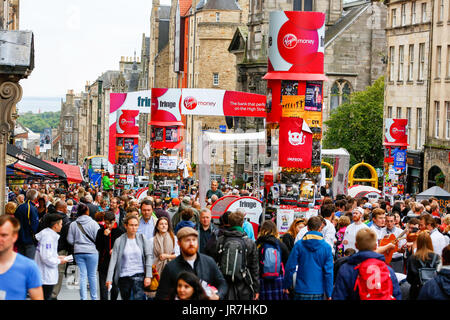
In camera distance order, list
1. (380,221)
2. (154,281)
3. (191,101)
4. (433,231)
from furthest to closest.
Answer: (191,101) < (380,221) < (433,231) < (154,281)

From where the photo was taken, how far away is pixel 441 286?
8.37 m

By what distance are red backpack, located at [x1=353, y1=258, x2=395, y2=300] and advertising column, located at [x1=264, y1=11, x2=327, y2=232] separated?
30.9ft

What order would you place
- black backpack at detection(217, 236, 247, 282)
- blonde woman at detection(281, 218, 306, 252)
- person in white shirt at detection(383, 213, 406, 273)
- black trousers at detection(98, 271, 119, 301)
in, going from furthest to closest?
1. person in white shirt at detection(383, 213, 406, 273)
2. blonde woman at detection(281, 218, 306, 252)
3. black trousers at detection(98, 271, 119, 301)
4. black backpack at detection(217, 236, 247, 282)

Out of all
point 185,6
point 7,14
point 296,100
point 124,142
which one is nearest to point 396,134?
point 124,142

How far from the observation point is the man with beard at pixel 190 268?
27.4 feet

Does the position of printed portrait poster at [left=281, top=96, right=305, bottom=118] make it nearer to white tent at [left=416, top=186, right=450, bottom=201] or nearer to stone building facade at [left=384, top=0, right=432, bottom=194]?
white tent at [left=416, top=186, right=450, bottom=201]

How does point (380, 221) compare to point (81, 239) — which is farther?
point (380, 221)

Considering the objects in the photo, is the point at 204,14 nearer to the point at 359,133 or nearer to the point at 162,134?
the point at 359,133

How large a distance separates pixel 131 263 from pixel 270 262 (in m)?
1.56

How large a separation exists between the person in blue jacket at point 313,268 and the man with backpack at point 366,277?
1409mm

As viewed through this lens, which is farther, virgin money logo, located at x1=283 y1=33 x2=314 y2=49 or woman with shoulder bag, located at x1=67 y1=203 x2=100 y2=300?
virgin money logo, located at x1=283 y1=33 x2=314 y2=49

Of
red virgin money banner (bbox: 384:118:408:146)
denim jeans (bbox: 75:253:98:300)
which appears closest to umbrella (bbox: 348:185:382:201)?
red virgin money banner (bbox: 384:118:408:146)

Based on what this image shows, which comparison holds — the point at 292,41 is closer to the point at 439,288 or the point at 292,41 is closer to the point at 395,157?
the point at 439,288

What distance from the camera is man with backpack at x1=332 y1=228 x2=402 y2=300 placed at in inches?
343
